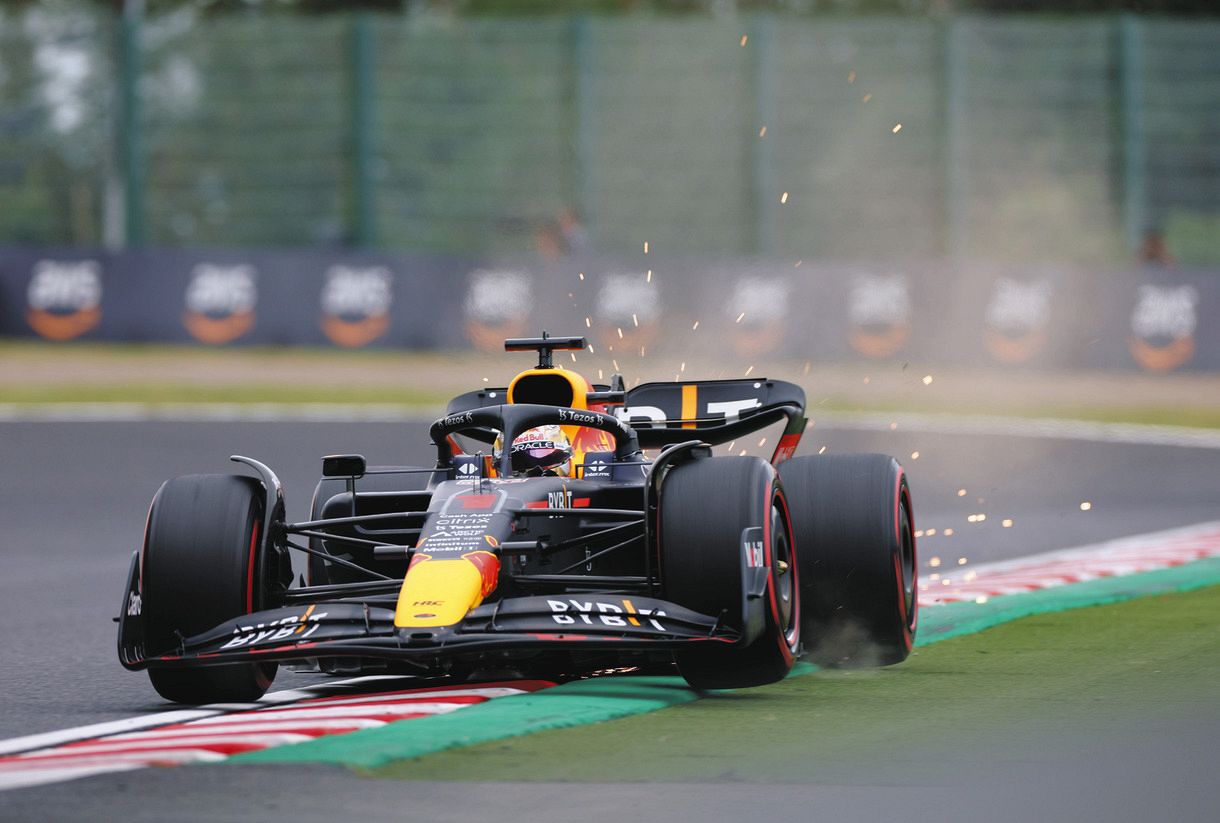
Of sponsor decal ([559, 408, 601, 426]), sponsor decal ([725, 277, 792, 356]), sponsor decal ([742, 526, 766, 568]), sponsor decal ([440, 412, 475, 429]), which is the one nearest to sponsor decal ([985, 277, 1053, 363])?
sponsor decal ([725, 277, 792, 356])

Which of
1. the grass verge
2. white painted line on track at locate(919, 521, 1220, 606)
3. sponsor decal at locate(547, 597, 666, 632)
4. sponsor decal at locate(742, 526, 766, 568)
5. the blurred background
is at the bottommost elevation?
white painted line on track at locate(919, 521, 1220, 606)

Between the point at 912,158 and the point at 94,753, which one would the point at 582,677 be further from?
the point at 912,158

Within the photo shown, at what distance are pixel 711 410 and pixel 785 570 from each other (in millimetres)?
1822

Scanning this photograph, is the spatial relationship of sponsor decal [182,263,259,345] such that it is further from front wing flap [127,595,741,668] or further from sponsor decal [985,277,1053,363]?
front wing flap [127,595,741,668]

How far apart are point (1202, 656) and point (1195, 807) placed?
2723 mm

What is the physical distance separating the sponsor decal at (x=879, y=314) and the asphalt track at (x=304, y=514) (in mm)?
3895

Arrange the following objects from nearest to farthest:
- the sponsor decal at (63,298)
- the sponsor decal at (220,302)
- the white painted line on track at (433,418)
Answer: the white painted line on track at (433,418)
the sponsor decal at (220,302)
the sponsor decal at (63,298)

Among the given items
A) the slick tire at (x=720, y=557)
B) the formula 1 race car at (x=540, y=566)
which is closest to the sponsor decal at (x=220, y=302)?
the formula 1 race car at (x=540, y=566)

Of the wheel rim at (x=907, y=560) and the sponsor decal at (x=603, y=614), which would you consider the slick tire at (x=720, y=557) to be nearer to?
the sponsor decal at (x=603, y=614)

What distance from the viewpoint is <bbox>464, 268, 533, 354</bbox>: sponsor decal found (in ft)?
75.9

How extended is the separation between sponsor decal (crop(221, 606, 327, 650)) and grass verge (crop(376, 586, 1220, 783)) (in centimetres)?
96

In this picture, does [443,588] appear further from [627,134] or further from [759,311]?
[627,134]

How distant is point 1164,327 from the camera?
23.2m

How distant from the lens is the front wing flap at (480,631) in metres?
6.63
